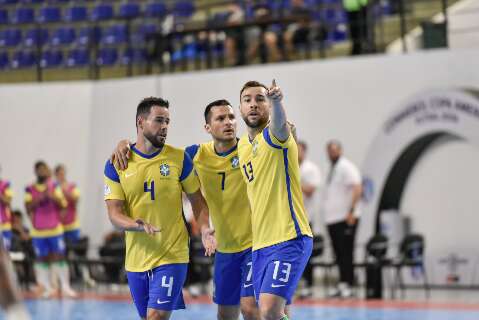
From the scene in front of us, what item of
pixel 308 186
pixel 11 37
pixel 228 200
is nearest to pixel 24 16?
pixel 11 37

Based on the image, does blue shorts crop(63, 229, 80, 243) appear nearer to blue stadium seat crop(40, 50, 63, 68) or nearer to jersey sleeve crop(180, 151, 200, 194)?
blue stadium seat crop(40, 50, 63, 68)

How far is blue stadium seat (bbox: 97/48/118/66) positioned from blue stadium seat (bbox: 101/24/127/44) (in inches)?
8.9

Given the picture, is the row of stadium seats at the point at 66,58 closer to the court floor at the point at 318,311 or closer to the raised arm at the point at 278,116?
the court floor at the point at 318,311

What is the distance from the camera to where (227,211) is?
29.0 feet

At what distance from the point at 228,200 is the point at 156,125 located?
969 millimetres

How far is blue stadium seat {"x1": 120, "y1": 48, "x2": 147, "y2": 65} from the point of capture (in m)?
21.8

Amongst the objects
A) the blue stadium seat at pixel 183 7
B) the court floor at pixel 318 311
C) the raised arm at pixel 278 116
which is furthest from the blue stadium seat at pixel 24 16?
the raised arm at pixel 278 116

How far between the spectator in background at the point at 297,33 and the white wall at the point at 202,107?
39cm

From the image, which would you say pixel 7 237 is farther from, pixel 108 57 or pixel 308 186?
pixel 108 57

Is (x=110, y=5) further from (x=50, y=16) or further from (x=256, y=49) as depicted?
(x=256, y=49)

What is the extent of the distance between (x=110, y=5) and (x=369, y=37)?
823 cm

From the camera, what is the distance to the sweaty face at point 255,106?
26.5ft

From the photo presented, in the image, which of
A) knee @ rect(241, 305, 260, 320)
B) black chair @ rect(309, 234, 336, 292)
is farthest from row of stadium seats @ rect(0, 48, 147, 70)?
knee @ rect(241, 305, 260, 320)

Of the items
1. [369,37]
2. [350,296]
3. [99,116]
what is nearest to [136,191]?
[350,296]
